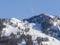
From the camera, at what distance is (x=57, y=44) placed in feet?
584

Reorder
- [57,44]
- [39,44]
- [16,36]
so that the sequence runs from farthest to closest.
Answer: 1. [16,36]
2. [57,44]
3. [39,44]

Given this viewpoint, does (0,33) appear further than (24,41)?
Yes

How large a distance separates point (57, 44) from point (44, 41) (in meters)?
7.85

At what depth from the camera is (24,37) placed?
18525 centimetres

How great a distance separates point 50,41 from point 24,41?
16330mm

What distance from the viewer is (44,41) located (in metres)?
180

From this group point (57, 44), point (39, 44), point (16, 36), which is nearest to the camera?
point (39, 44)

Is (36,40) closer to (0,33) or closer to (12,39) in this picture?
(12,39)

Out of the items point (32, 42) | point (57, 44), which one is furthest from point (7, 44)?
point (57, 44)

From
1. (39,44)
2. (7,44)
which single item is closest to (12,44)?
(7,44)

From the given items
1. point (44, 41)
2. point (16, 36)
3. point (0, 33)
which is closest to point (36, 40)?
point (44, 41)

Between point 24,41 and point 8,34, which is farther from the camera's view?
point 8,34

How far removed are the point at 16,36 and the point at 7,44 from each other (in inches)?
635

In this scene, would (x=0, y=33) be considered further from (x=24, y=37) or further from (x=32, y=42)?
(x=32, y=42)
